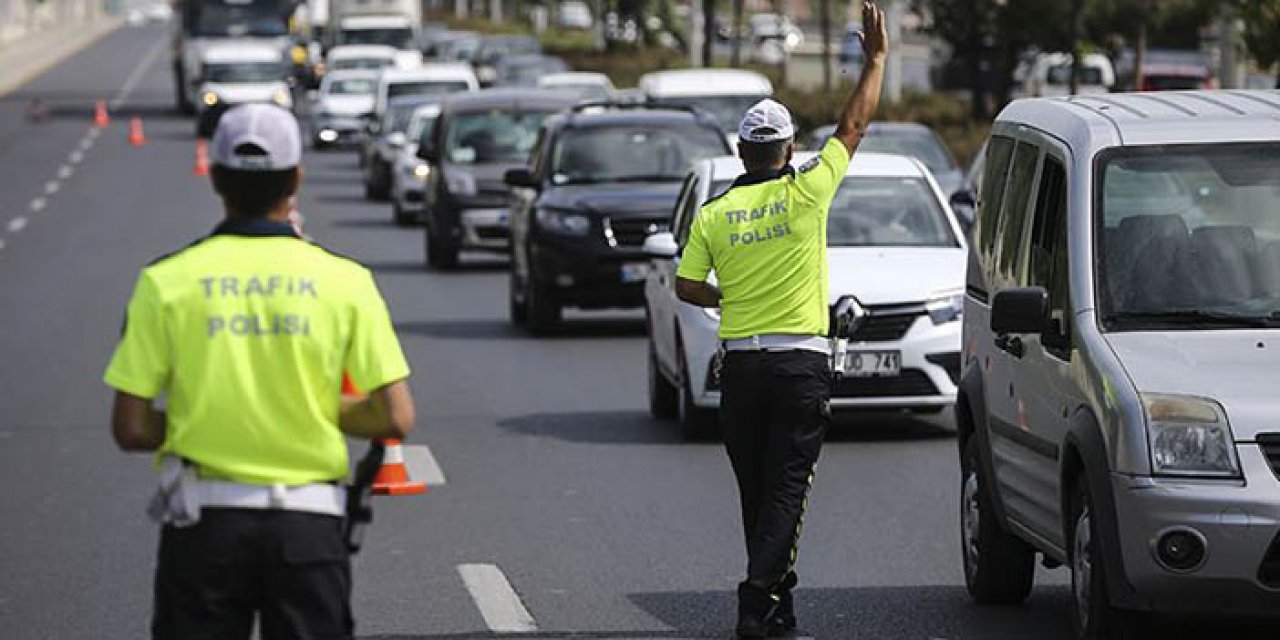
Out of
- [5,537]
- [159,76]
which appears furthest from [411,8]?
[5,537]

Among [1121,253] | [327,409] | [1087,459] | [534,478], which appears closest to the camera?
[327,409]

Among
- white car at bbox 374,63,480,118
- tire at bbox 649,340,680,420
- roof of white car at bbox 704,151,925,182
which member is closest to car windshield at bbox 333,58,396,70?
white car at bbox 374,63,480,118

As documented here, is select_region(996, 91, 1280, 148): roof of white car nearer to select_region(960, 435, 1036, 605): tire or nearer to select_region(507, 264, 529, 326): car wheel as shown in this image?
select_region(960, 435, 1036, 605): tire

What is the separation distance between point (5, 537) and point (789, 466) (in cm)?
432

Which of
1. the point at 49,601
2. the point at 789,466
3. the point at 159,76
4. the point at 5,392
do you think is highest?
the point at 789,466

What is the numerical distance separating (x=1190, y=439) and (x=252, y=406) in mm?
3150

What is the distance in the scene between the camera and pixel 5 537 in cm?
1241

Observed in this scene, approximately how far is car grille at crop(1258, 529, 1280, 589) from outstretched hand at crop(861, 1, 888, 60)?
2.29 metres

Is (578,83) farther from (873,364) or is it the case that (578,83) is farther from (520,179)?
(873,364)

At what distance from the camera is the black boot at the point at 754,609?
30.5 feet

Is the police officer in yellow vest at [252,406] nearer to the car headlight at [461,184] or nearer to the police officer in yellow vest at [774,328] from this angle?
the police officer in yellow vest at [774,328]

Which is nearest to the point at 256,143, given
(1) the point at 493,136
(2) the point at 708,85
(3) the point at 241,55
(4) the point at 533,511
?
(4) the point at 533,511

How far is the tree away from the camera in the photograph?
25.4m

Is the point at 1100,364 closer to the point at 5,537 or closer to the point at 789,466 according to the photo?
the point at 789,466
